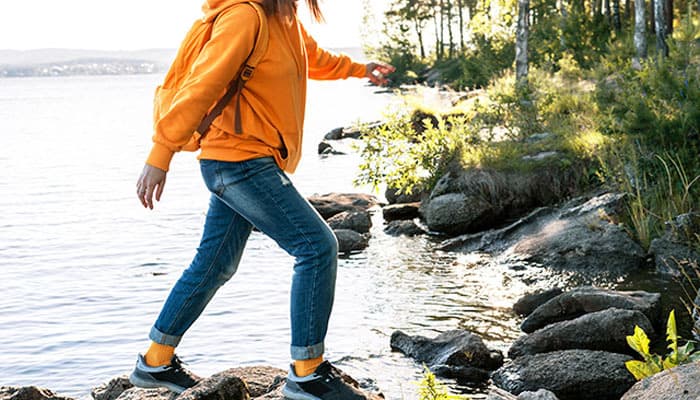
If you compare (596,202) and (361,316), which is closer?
(361,316)

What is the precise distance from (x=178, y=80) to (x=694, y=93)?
25.0 feet

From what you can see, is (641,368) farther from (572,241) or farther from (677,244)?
(572,241)

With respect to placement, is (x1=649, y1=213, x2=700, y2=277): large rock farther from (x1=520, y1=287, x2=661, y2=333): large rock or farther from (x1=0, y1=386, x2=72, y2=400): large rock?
(x1=0, y1=386, x2=72, y2=400): large rock

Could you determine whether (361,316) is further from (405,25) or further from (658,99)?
(405,25)

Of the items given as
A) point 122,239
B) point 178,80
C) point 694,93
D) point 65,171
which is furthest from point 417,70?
point 178,80

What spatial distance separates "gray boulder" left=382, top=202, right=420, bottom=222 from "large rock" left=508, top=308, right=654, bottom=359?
308 inches

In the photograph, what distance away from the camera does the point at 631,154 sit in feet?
37.6

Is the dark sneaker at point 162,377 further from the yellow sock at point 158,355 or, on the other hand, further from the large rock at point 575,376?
the large rock at point 575,376

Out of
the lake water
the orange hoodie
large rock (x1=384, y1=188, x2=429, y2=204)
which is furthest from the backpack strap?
large rock (x1=384, y1=188, x2=429, y2=204)

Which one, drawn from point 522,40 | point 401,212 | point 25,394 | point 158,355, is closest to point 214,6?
point 158,355

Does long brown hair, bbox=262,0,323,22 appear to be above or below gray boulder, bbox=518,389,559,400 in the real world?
above

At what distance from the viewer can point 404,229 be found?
14430mm

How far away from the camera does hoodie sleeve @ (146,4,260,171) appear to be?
4.24 meters

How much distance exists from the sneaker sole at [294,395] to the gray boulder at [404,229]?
967 cm
